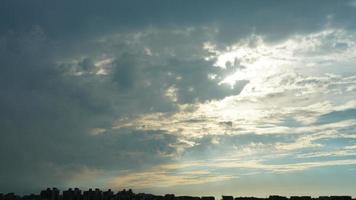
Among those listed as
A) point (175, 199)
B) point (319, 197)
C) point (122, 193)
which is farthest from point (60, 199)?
point (319, 197)

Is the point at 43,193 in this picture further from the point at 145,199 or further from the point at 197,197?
the point at 197,197

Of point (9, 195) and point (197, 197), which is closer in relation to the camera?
point (9, 195)

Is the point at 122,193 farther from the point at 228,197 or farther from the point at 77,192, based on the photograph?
the point at 228,197

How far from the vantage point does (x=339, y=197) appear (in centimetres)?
7500

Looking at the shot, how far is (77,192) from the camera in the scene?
248ft

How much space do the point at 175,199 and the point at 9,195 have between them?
22194 millimetres

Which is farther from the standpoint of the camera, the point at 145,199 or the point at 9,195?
the point at 145,199

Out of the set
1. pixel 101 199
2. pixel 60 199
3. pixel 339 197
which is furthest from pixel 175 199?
pixel 339 197

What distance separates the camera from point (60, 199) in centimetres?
7400

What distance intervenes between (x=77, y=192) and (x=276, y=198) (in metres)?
26.9

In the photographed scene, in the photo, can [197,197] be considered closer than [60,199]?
No

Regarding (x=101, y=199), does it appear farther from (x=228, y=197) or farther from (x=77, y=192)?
(x=228, y=197)

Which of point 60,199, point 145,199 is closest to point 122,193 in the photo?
point 145,199

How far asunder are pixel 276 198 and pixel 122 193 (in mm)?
21104
